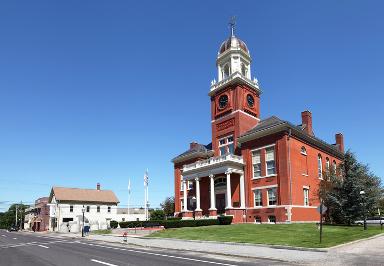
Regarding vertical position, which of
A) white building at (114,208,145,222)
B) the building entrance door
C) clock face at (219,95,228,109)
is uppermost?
clock face at (219,95,228,109)

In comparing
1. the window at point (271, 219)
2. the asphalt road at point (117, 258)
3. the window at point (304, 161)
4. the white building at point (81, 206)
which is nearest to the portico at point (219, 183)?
the window at point (271, 219)

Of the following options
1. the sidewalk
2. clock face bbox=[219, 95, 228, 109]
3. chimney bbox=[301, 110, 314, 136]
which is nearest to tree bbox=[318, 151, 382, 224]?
chimney bbox=[301, 110, 314, 136]

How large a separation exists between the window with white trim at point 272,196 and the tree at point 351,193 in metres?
5.36

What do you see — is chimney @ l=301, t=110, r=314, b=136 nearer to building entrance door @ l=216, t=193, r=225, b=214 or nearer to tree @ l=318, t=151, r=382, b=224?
tree @ l=318, t=151, r=382, b=224

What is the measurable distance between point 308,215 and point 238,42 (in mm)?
25695

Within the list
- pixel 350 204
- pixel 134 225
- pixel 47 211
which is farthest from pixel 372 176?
pixel 47 211

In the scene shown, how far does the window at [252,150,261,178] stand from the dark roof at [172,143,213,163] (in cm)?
889

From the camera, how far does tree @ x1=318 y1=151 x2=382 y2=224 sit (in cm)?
3794

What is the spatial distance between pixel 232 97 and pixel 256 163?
10.0 meters

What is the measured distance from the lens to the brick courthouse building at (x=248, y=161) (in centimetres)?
4141

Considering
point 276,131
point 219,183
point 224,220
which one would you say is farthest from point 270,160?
point 224,220

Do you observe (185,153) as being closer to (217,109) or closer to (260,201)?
(217,109)

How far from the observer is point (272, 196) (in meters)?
42.1

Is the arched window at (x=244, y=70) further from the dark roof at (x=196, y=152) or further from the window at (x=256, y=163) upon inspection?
the window at (x=256, y=163)
